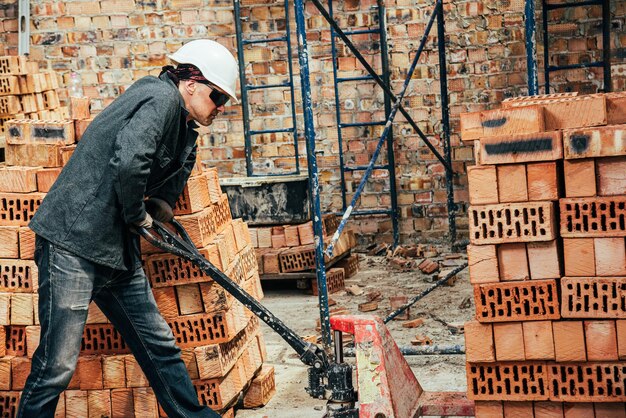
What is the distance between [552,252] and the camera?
4.78 m

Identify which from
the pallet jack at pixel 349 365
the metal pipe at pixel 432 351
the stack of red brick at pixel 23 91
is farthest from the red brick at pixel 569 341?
the stack of red brick at pixel 23 91

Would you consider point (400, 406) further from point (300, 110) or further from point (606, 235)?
point (300, 110)

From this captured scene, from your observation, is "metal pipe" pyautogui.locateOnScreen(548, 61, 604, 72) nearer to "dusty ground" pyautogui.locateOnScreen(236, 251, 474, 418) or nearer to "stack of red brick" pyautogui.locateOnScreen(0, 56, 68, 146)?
"dusty ground" pyautogui.locateOnScreen(236, 251, 474, 418)

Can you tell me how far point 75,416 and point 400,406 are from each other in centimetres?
202

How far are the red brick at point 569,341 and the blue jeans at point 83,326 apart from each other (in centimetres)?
186

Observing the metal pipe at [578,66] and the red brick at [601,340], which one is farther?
the metal pipe at [578,66]

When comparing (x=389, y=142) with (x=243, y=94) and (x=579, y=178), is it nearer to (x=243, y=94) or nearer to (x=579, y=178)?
(x=243, y=94)

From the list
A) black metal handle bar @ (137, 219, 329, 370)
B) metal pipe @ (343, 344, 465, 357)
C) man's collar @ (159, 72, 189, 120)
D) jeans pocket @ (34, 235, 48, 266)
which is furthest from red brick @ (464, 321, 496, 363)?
jeans pocket @ (34, 235, 48, 266)

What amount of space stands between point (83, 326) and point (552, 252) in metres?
2.36

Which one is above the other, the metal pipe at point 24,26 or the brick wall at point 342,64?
the metal pipe at point 24,26

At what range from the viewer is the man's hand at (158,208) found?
16.8 ft

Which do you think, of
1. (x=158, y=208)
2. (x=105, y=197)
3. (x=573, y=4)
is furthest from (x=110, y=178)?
(x=573, y=4)

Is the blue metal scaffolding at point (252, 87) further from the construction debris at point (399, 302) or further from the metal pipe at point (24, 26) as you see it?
the construction debris at point (399, 302)

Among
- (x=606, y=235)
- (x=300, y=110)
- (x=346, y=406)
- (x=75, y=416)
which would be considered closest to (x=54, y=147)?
(x=75, y=416)
